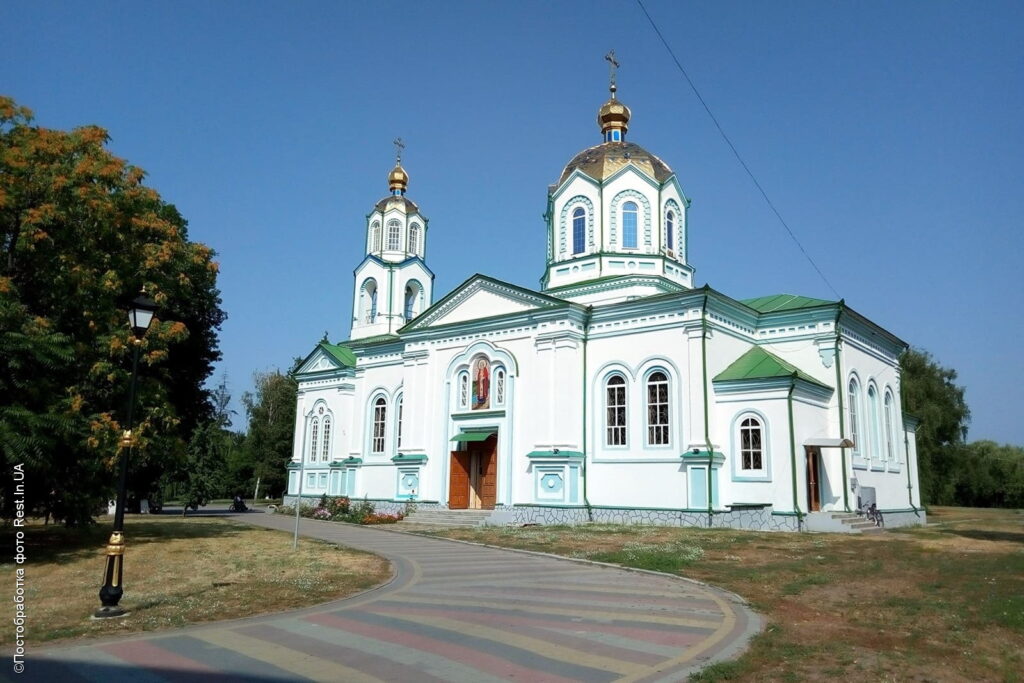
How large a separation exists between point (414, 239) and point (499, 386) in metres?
11.9

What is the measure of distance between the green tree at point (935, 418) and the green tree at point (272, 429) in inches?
1499

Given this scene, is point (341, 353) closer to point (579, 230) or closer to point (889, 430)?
point (579, 230)

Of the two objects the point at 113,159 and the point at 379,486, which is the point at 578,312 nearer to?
the point at 379,486

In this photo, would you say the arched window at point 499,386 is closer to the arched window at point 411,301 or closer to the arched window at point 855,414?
the arched window at point 411,301

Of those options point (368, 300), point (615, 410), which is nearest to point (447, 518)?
point (615, 410)

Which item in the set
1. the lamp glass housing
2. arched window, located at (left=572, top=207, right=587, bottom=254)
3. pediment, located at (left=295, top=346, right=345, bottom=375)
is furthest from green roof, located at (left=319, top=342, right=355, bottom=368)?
the lamp glass housing

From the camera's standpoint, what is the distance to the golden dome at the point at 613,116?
29312 millimetres

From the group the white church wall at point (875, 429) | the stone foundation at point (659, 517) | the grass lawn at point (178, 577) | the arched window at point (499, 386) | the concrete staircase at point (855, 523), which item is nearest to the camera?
the grass lawn at point (178, 577)

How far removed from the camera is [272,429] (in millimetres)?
53500

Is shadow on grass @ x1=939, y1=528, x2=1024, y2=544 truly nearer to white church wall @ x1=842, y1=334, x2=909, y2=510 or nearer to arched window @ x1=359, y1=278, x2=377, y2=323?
white church wall @ x1=842, y1=334, x2=909, y2=510

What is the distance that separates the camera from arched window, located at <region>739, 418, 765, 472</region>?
2127 cm

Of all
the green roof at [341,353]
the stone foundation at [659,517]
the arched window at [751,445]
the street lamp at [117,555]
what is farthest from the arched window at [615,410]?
the street lamp at [117,555]

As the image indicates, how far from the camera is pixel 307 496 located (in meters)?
33.9

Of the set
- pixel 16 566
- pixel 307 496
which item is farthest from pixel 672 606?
pixel 307 496
